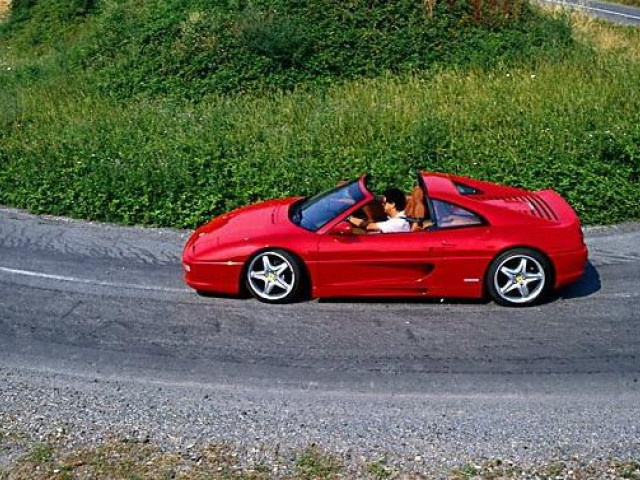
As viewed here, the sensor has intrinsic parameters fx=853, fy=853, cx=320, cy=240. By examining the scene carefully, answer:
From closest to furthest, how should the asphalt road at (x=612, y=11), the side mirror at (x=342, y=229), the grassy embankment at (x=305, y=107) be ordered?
the side mirror at (x=342, y=229) → the grassy embankment at (x=305, y=107) → the asphalt road at (x=612, y=11)

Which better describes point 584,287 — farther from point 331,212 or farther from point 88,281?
point 88,281

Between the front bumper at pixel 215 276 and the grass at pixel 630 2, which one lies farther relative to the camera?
the grass at pixel 630 2

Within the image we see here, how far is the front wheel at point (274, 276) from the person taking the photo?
908 cm

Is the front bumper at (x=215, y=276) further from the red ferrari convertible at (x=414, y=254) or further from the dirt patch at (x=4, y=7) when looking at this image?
the dirt patch at (x=4, y=7)

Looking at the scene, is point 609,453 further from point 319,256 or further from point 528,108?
point 528,108

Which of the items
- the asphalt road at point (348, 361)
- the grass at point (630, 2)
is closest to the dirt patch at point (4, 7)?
the grass at point (630, 2)

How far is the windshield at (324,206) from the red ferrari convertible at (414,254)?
0.08 feet

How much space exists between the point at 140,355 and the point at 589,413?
13.6ft

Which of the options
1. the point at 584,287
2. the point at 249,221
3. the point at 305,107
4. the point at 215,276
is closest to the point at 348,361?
the point at 215,276

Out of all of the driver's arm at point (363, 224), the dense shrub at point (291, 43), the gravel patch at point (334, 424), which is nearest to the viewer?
the gravel patch at point (334, 424)

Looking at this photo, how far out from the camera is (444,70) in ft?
60.7

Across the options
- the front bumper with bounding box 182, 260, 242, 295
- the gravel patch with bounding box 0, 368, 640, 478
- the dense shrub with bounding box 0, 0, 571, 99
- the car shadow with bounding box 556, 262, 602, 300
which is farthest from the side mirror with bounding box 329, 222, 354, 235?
the dense shrub with bounding box 0, 0, 571, 99

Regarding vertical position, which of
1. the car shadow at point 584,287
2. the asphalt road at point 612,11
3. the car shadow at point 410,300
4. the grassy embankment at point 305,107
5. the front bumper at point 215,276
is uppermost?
the asphalt road at point 612,11

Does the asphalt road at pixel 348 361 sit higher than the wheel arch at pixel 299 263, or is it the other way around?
the wheel arch at pixel 299 263
